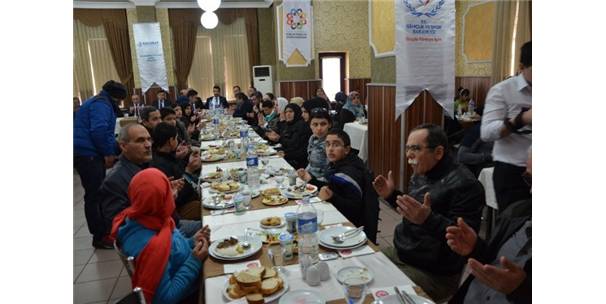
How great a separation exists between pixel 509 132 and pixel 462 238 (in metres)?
0.94

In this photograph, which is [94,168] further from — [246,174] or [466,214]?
[466,214]

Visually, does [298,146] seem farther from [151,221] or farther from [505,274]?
[505,274]

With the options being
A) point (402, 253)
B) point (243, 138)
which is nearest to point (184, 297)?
point (402, 253)

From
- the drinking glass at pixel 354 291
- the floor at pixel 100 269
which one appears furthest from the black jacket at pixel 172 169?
the drinking glass at pixel 354 291

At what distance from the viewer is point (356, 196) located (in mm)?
2428

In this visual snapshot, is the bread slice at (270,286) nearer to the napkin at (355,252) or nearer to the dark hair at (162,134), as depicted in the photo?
the napkin at (355,252)

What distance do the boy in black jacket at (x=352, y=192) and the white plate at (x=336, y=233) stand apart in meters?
0.43

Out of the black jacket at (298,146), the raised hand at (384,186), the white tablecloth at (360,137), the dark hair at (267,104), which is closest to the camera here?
the raised hand at (384,186)

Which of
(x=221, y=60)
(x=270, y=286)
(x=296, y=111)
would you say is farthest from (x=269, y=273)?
(x=221, y=60)

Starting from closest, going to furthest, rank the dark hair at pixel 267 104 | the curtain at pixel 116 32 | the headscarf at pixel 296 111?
the headscarf at pixel 296 111 → the dark hair at pixel 267 104 → the curtain at pixel 116 32

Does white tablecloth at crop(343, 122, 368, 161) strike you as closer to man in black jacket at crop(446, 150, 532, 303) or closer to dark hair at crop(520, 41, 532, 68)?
dark hair at crop(520, 41, 532, 68)

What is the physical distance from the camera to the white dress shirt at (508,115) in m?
2.19

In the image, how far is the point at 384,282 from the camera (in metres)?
1.46

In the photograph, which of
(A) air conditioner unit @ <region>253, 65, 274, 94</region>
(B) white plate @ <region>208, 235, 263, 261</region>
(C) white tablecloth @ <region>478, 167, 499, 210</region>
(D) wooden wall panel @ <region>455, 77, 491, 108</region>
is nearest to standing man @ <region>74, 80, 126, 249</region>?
(B) white plate @ <region>208, 235, 263, 261</region>
